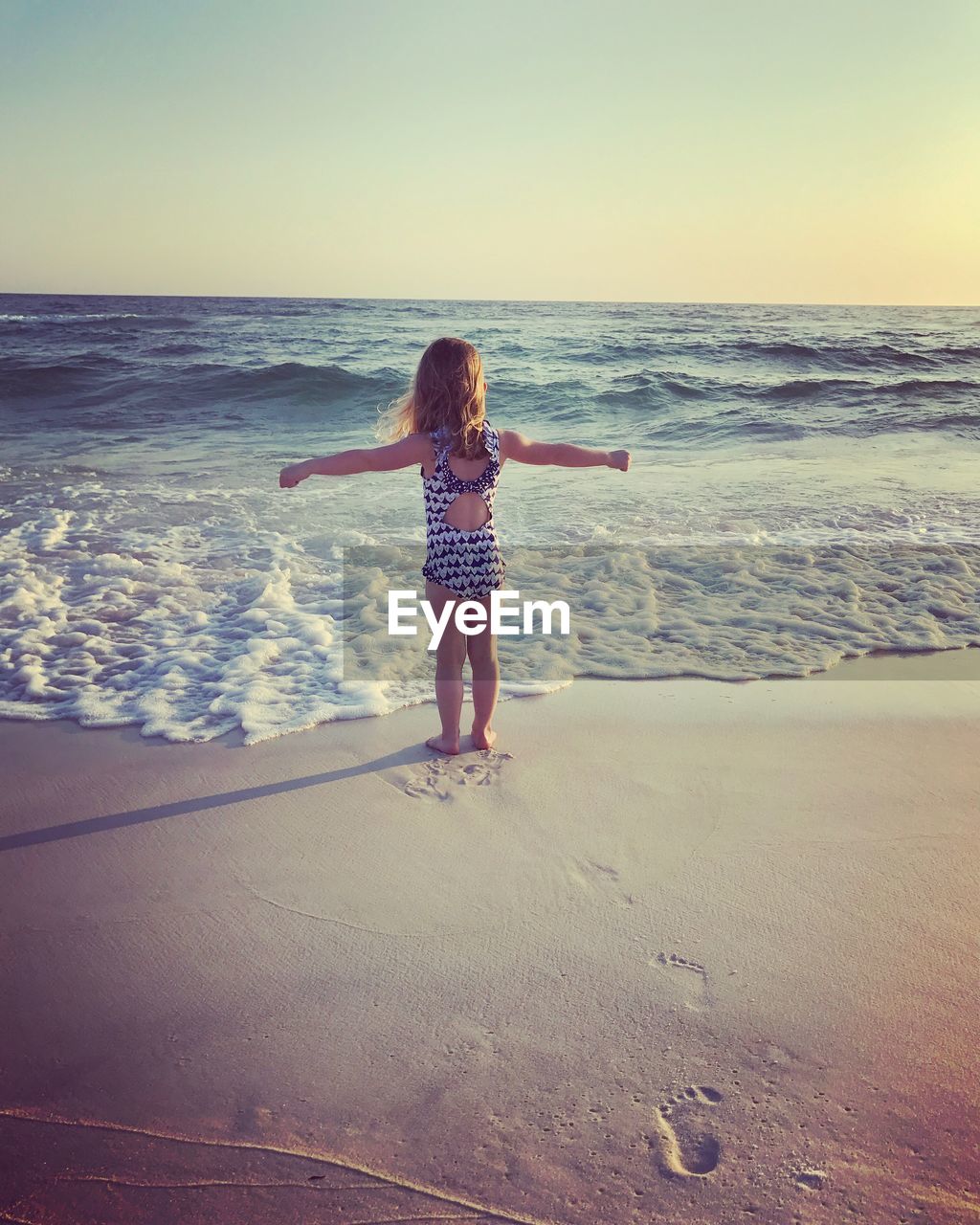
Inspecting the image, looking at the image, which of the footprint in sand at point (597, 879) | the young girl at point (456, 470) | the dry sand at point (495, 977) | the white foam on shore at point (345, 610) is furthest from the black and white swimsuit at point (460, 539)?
the footprint in sand at point (597, 879)

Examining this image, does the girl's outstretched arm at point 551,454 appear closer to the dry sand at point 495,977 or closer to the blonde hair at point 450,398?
the blonde hair at point 450,398

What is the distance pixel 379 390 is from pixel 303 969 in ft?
52.5

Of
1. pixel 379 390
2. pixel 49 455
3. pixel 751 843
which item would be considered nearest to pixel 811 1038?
pixel 751 843

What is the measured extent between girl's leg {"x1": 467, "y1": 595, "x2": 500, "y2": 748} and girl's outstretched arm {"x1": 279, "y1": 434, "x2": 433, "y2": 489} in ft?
2.15

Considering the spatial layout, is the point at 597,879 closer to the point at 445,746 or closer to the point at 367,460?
the point at 445,746

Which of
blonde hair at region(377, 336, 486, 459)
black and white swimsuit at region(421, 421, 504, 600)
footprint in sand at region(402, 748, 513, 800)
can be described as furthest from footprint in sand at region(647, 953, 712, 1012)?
blonde hair at region(377, 336, 486, 459)

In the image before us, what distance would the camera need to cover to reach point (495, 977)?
2.36m

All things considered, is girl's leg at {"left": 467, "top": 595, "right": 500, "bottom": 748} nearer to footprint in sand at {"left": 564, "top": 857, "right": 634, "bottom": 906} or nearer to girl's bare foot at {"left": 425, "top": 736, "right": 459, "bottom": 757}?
girl's bare foot at {"left": 425, "top": 736, "right": 459, "bottom": 757}

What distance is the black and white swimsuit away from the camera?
3461mm

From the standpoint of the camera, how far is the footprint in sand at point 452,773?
334 cm

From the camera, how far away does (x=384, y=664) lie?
15.2 ft

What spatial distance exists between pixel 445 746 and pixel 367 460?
1185 millimetres

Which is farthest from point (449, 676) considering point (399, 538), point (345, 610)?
point (399, 538)

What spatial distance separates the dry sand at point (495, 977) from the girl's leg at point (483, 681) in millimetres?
133
